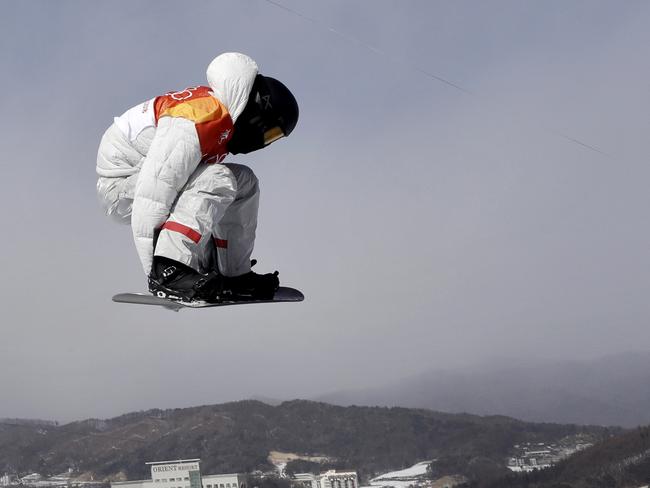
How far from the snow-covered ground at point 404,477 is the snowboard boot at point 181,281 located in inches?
2514

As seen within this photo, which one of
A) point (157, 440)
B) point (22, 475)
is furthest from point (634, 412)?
point (22, 475)

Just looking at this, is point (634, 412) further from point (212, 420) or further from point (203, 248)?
point (203, 248)

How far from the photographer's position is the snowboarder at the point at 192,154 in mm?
5801

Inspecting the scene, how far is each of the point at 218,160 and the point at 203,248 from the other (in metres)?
0.66

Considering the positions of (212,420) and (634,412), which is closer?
(634,412)

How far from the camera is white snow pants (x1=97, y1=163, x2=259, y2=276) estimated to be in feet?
19.2

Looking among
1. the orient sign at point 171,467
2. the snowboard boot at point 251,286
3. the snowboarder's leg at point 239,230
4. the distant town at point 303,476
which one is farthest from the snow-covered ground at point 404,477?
the snowboarder's leg at point 239,230

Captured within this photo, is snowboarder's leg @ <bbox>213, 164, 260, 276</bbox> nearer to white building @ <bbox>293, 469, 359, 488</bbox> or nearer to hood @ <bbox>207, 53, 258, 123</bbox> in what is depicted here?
hood @ <bbox>207, 53, 258, 123</bbox>

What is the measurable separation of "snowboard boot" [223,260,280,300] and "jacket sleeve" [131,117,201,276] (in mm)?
837

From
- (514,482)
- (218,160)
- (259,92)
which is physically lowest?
(514,482)

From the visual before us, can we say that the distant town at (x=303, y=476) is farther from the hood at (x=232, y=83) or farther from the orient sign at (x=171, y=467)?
the hood at (x=232, y=83)

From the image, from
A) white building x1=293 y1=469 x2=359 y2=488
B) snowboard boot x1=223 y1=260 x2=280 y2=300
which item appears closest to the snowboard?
snowboard boot x1=223 y1=260 x2=280 y2=300

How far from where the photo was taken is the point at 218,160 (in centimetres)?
610

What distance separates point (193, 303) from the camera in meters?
5.98
